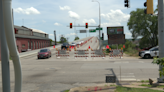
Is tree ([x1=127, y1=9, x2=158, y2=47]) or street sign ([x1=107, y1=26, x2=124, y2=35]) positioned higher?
tree ([x1=127, y1=9, x2=158, y2=47])

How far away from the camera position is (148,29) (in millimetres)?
45812

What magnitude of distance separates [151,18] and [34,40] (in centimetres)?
3729

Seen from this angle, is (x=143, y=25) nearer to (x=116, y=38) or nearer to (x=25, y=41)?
(x=116, y=38)

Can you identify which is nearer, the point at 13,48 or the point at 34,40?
the point at 13,48

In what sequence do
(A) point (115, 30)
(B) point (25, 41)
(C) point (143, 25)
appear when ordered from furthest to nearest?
1. (B) point (25, 41)
2. (C) point (143, 25)
3. (A) point (115, 30)

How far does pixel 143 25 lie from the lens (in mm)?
44625

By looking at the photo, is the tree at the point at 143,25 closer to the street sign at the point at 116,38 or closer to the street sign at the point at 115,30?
the street sign at the point at 115,30

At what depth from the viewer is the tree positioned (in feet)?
145

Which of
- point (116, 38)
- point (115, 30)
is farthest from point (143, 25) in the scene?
point (116, 38)

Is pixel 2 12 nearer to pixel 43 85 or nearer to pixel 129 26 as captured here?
pixel 43 85

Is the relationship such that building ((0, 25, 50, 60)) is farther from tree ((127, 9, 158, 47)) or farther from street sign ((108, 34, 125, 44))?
tree ((127, 9, 158, 47))

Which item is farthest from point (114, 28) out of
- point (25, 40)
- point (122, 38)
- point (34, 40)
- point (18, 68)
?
point (34, 40)

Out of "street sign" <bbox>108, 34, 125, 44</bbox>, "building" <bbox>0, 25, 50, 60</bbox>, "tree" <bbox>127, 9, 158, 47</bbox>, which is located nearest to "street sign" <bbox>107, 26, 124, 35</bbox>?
"street sign" <bbox>108, 34, 125, 44</bbox>

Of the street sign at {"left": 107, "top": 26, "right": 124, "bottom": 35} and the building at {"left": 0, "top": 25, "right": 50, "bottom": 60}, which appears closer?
the street sign at {"left": 107, "top": 26, "right": 124, "bottom": 35}
